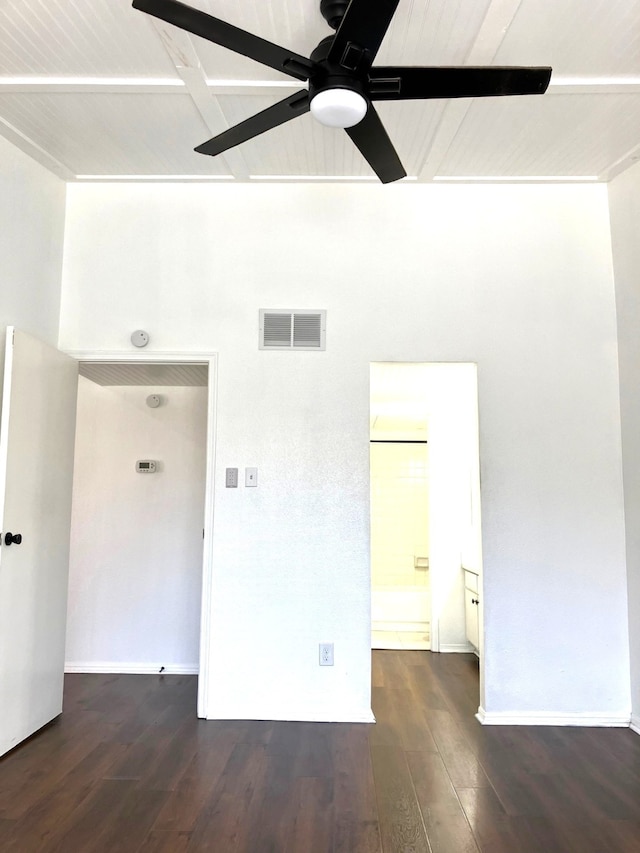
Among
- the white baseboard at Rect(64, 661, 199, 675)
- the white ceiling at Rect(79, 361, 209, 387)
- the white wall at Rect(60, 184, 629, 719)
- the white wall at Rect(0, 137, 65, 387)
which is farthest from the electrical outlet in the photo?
the white wall at Rect(0, 137, 65, 387)

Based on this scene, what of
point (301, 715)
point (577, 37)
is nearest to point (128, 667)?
point (301, 715)

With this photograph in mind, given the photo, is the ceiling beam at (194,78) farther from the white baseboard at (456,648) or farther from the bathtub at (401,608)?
the bathtub at (401,608)

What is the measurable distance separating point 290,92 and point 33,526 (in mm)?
2448

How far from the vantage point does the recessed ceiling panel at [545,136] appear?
2.69m

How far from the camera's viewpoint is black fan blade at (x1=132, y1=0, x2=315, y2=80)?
1612 mm

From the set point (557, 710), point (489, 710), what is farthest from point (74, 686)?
point (557, 710)

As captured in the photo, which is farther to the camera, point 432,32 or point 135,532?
point 135,532

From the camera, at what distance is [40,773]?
2.53 meters

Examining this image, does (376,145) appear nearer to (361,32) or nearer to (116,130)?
(361,32)

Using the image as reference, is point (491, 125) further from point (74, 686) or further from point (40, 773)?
point (74, 686)

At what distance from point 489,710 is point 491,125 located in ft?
9.88

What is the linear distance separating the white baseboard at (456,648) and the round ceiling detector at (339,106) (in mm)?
3982

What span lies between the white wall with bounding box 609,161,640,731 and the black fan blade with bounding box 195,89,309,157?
213 cm

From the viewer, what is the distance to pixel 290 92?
8.73 ft
